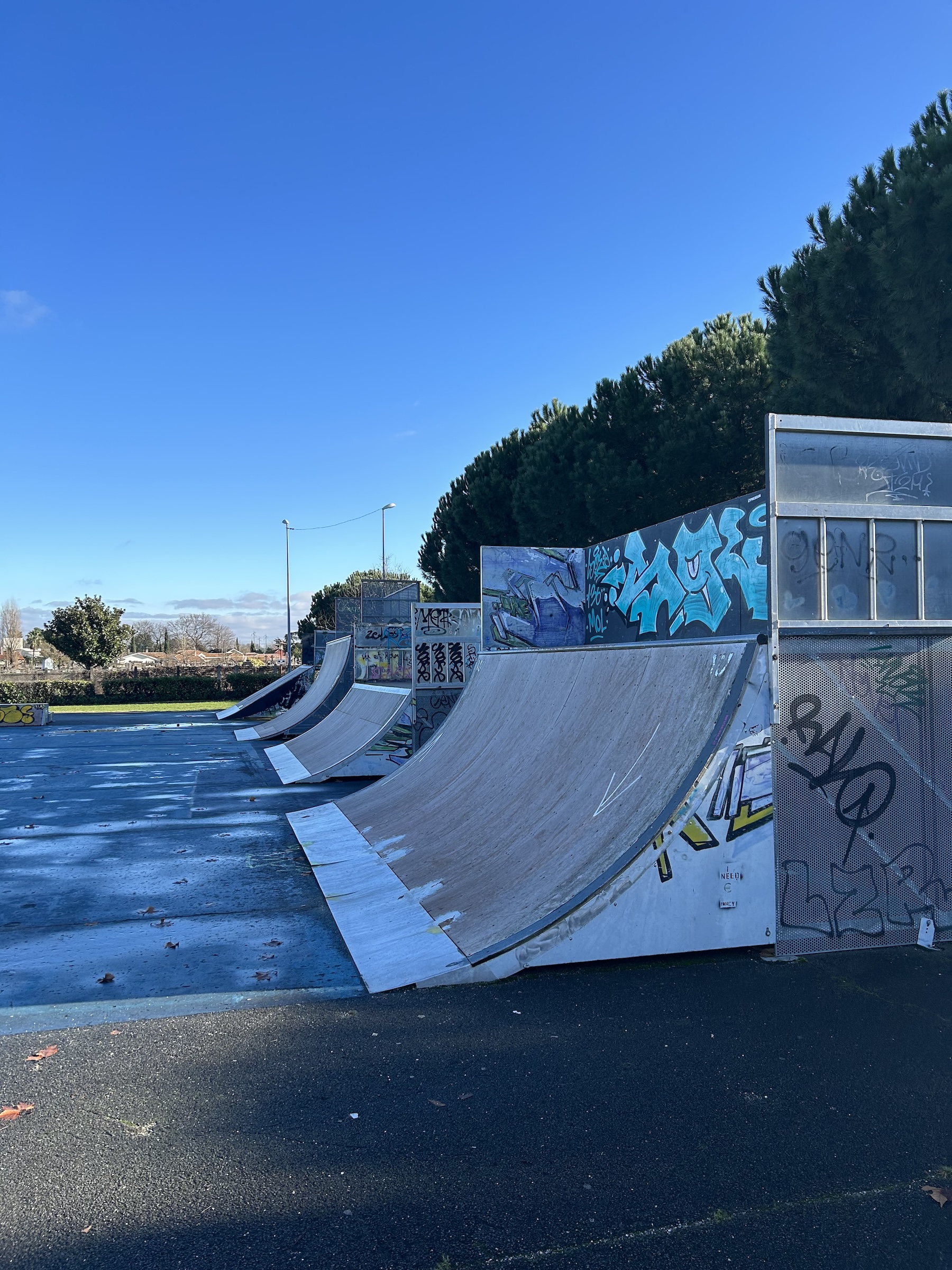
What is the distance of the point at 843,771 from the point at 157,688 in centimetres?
4345

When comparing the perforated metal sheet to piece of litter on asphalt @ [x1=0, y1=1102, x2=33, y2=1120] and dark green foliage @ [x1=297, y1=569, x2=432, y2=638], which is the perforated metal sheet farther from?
dark green foliage @ [x1=297, y1=569, x2=432, y2=638]

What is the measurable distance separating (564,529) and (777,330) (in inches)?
520

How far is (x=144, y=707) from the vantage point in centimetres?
4112

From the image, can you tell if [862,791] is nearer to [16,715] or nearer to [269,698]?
[269,698]

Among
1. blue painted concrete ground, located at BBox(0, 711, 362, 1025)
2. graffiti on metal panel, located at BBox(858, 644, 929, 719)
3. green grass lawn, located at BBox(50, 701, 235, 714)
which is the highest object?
graffiti on metal panel, located at BBox(858, 644, 929, 719)

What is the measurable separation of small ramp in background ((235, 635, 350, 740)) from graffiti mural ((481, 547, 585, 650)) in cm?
1051

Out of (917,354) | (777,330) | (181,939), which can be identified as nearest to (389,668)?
(777,330)

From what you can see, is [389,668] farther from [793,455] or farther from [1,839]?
[793,455]

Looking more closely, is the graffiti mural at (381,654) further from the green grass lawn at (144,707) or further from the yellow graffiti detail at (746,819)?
the green grass lawn at (144,707)

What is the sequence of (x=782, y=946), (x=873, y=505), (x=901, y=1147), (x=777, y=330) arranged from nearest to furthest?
(x=901, y=1147)
(x=782, y=946)
(x=873, y=505)
(x=777, y=330)

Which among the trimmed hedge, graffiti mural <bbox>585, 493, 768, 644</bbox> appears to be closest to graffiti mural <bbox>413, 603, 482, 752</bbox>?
graffiti mural <bbox>585, 493, 768, 644</bbox>

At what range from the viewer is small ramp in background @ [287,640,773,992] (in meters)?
5.61

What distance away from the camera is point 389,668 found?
22000mm

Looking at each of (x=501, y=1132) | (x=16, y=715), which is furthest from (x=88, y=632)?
(x=501, y=1132)
